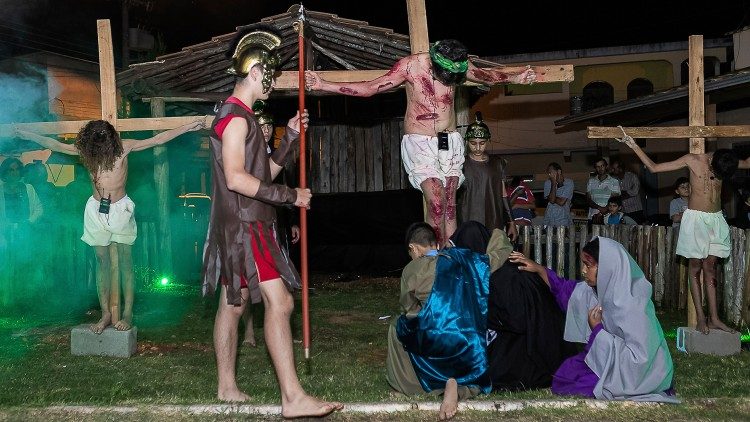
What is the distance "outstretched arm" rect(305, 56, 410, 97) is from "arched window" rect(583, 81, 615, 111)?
19.9 meters

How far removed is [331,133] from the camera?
13430 millimetres

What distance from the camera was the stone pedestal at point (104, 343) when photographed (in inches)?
294

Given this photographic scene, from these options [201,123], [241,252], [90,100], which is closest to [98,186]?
[201,123]

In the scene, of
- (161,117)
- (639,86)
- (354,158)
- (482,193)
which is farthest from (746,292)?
(639,86)

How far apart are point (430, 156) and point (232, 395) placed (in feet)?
9.12

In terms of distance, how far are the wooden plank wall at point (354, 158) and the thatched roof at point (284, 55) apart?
158 centimetres

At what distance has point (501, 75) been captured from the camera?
719 centimetres

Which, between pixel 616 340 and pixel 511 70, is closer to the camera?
pixel 616 340

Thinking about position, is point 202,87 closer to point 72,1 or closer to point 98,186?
point 98,186

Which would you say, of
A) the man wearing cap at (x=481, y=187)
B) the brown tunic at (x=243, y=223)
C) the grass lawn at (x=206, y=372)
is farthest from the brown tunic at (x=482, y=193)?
the brown tunic at (x=243, y=223)

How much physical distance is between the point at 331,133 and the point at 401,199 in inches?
87.1

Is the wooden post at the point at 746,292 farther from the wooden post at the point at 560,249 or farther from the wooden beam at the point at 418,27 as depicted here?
the wooden beam at the point at 418,27

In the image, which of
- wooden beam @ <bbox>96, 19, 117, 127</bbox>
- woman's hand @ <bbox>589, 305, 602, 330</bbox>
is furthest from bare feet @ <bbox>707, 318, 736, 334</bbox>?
wooden beam @ <bbox>96, 19, 117, 127</bbox>

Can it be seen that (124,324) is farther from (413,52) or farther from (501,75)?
(501,75)
